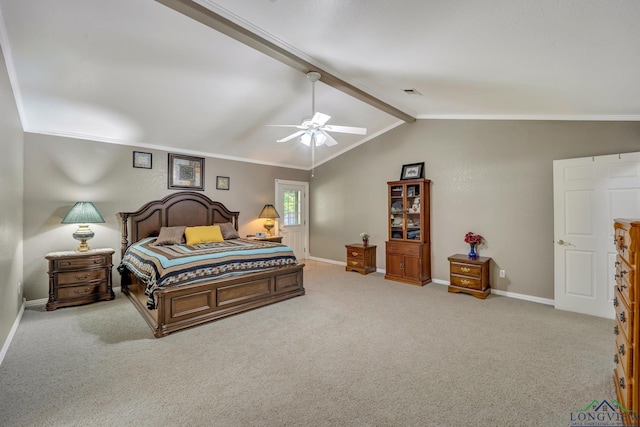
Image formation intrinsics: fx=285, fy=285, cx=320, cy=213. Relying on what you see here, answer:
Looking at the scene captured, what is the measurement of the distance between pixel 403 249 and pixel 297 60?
356 cm

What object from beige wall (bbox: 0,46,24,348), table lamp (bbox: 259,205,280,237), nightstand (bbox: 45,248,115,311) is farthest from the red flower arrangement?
beige wall (bbox: 0,46,24,348)

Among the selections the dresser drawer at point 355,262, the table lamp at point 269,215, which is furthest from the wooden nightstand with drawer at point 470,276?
the table lamp at point 269,215

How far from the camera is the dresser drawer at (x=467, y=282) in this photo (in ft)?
13.7

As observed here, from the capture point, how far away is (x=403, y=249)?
5.14 meters

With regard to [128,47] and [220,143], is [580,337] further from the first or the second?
[220,143]

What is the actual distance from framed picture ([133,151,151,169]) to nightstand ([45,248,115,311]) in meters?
1.53

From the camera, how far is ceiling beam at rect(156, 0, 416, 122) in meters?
2.23

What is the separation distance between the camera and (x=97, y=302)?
155 inches

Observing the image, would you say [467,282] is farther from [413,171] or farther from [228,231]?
[228,231]

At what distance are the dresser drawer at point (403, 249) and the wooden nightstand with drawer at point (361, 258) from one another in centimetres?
55

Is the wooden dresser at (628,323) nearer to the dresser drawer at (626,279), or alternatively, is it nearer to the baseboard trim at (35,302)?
the dresser drawer at (626,279)

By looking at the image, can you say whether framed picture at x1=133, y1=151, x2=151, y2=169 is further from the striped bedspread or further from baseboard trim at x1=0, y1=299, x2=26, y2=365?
baseboard trim at x1=0, y1=299, x2=26, y2=365

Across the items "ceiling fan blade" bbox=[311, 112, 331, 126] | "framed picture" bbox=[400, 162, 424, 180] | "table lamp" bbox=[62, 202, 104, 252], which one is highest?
"ceiling fan blade" bbox=[311, 112, 331, 126]

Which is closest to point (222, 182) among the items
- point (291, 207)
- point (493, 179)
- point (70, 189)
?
point (291, 207)
